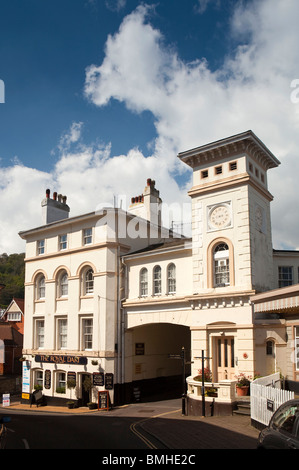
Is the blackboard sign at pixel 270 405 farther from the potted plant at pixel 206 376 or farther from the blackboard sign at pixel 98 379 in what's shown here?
the blackboard sign at pixel 98 379

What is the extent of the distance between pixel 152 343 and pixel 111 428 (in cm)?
1152

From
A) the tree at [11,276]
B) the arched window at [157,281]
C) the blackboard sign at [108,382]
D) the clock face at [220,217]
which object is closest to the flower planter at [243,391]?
the clock face at [220,217]

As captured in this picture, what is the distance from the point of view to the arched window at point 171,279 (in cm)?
2612

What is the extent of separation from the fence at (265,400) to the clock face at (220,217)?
8.76m

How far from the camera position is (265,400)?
15.2 m

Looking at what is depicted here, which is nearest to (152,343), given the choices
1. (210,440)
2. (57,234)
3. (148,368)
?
(148,368)

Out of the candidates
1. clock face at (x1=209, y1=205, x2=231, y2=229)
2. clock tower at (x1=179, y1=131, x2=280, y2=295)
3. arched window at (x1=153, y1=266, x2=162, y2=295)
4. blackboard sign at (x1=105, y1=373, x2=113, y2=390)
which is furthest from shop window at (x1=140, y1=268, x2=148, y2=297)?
clock face at (x1=209, y1=205, x2=231, y2=229)

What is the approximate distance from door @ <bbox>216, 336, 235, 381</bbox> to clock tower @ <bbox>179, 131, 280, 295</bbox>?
2.65 meters

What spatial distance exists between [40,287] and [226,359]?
682 inches

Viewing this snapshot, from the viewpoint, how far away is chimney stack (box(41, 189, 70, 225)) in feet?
114

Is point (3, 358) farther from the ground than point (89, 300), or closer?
closer
